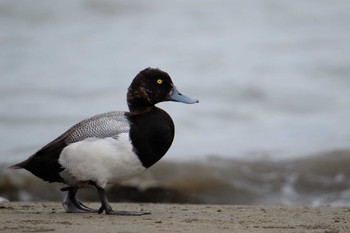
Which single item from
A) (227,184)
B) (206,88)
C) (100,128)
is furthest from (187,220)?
(206,88)

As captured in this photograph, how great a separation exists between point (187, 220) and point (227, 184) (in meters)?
4.32

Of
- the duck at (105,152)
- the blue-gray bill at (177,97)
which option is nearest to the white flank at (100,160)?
the duck at (105,152)

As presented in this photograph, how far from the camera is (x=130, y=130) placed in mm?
7676

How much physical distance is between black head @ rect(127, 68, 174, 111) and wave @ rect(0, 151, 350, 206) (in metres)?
2.86

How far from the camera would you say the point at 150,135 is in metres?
7.75

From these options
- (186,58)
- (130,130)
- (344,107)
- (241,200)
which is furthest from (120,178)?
(186,58)

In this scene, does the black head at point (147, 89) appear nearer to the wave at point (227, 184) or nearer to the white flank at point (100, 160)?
the white flank at point (100, 160)

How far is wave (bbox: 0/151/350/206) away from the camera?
36.1 feet

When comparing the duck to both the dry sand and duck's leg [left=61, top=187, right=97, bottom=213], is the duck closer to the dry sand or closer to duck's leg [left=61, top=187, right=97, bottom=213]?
duck's leg [left=61, top=187, right=97, bottom=213]

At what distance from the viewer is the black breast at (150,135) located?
766 centimetres

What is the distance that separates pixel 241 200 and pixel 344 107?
4486 millimetres

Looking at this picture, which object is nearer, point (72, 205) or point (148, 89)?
point (72, 205)

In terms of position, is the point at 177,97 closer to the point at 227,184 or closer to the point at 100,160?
the point at 100,160

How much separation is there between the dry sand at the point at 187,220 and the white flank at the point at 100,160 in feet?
1.00
